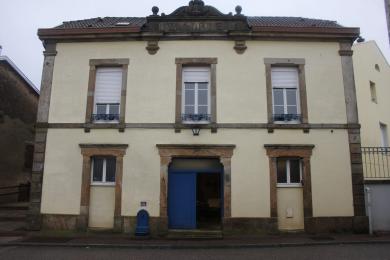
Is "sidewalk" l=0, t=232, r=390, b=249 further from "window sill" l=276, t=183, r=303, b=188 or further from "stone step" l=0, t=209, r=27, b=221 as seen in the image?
"stone step" l=0, t=209, r=27, b=221

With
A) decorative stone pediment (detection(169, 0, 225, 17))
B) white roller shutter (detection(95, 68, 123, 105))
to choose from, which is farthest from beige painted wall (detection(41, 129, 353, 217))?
decorative stone pediment (detection(169, 0, 225, 17))

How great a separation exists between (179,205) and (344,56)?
24.9 feet

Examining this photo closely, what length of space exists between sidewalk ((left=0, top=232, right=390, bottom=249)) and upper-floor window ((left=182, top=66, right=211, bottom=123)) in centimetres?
399

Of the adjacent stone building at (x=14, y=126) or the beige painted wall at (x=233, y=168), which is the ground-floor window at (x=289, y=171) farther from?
the adjacent stone building at (x=14, y=126)

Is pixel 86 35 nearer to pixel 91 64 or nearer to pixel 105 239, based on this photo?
pixel 91 64

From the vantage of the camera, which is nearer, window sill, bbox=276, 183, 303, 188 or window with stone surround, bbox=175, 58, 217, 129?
window sill, bbox=276, 183, 303, 188

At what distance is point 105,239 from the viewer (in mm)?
10148

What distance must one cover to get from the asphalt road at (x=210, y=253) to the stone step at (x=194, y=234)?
1433 mm

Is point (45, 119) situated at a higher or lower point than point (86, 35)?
lower

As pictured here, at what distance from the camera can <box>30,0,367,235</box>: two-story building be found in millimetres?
11047

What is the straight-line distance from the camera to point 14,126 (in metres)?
18.2

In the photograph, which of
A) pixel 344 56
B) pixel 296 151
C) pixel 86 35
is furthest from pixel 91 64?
pixel 344 56

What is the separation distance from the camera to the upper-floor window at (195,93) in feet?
38.0

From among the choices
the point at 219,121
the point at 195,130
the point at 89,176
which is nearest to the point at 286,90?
the point at 219,121
